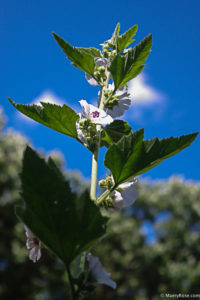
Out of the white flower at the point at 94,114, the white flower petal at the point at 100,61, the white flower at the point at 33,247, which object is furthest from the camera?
Result: the white flower petal at the point at 100,61

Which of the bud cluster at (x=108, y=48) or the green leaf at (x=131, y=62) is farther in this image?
the bud cluster at (x=108, y=48)

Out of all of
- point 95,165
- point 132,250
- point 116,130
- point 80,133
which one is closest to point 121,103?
point 116,130

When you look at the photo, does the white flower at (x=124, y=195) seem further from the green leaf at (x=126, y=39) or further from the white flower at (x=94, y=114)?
the green leaf at (x=126, y=39)

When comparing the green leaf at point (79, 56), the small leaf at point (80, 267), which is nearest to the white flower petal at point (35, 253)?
the small leaf at point (80, 267)

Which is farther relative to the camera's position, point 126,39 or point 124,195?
point 126,39

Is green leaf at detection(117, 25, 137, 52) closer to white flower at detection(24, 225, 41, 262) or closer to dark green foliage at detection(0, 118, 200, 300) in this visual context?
white flower at detection(24, 225, 41, 262)

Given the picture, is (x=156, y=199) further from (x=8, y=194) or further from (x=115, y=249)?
(x=8, y=194)

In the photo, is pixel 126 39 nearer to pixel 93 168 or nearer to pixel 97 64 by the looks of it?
pixel 97 64
